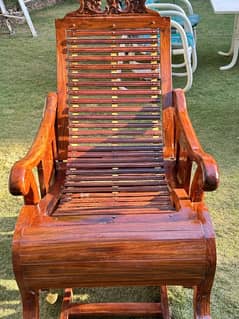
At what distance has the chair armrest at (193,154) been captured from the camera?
1.71 m

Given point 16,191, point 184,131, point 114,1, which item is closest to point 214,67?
point 114,1

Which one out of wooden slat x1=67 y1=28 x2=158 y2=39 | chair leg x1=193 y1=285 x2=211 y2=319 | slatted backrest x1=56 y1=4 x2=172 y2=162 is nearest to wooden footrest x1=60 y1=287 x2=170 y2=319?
chair leg x1=193 y1=285 x2=211 y2=319

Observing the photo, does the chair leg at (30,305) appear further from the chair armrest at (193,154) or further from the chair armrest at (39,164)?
the chair armrest at (193,154)

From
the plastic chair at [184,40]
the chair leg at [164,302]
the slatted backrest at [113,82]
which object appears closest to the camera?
the chair leg at [164,302]

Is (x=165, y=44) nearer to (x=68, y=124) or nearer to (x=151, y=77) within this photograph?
(x=151, y=77)

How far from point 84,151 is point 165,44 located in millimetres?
613

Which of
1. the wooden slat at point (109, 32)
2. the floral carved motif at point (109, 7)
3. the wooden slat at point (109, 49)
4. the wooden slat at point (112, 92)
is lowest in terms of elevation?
the wooden slat at point (112, 92)

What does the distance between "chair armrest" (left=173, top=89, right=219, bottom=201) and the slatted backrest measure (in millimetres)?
151

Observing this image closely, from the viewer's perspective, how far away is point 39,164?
205 cm

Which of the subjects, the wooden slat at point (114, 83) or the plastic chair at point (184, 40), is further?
the plastic chair at point (184, 40)

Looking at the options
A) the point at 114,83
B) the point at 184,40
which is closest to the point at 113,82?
the point at 114,83

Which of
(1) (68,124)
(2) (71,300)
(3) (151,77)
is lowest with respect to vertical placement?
(2) (71,300)

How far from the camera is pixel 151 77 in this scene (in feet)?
7.83

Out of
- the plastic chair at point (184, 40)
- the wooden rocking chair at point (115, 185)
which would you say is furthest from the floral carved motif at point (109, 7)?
the plastic chair at point (184, 40)
